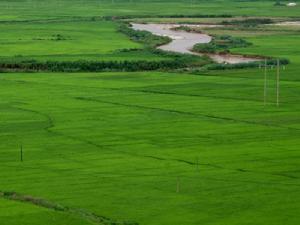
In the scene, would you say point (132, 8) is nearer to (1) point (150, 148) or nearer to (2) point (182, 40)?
(2) point (182, 40)

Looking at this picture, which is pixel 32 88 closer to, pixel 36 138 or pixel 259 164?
pixel 36 138

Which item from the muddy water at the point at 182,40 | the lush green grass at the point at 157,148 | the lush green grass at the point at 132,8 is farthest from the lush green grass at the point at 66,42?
the lush green grass at the point at 157,148

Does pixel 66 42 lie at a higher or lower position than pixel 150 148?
lower

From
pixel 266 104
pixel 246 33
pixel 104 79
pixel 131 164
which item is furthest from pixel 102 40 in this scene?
pixel 131 164

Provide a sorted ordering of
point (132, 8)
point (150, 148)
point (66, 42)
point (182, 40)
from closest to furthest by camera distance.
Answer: point (150, 148) < point (66, 42) < point (182, 40) < point (132, 8)

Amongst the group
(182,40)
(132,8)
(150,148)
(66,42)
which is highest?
(150,148)

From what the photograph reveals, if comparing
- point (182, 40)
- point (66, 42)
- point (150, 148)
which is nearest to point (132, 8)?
point (182, 40)
